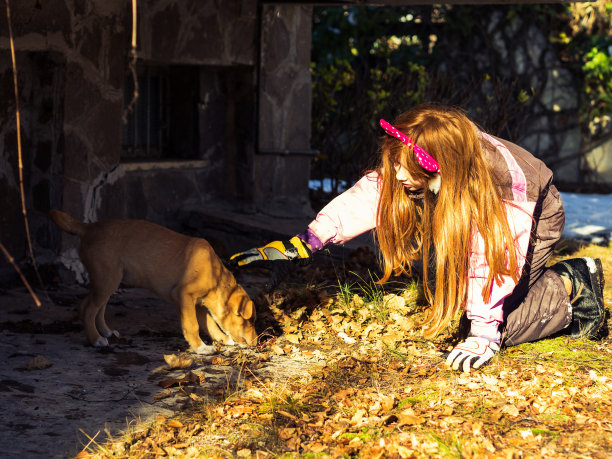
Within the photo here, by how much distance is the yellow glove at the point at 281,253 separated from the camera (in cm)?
400

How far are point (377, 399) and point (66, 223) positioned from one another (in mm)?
2191

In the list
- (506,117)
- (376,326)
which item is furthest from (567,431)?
(506,117)

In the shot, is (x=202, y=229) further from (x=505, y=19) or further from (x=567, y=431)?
(x=505, y=19)

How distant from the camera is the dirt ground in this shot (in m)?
3.14

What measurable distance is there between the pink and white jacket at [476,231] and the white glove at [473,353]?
1.8 inches

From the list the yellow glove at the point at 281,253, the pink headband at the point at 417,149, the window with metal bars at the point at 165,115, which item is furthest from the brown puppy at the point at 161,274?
the window with metal bars at the point at 165,115

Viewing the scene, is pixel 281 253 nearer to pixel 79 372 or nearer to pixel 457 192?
pixel 457 192

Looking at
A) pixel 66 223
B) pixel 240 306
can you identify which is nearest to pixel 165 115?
pixel 66 223

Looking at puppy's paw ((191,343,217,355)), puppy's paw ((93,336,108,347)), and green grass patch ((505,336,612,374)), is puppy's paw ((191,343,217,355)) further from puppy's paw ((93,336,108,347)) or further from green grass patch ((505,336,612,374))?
green grass patch ((505,336,612,374))

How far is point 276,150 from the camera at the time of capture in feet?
24.0

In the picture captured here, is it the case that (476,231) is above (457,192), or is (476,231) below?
below

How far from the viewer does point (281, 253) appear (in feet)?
13.1

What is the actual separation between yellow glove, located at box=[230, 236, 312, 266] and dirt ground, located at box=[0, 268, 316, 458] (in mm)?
616

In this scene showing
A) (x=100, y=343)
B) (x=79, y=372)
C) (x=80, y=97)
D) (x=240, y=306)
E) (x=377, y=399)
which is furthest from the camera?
(x=80, y=97)
